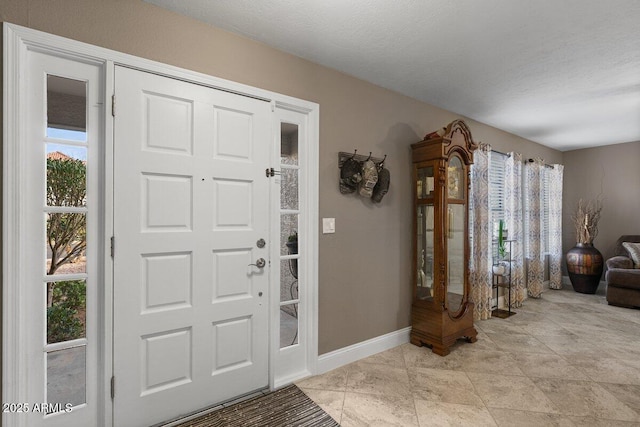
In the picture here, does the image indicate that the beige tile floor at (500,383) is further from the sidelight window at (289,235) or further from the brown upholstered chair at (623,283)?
the brown upholstered chair at (623,283)

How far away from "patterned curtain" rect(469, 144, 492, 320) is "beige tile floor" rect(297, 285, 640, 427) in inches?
16.8

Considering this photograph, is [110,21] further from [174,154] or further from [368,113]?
[368,113]

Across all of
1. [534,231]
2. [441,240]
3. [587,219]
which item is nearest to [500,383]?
[441,240]

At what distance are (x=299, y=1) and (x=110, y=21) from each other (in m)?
1.06

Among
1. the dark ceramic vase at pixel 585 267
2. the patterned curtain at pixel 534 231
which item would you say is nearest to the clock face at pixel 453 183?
the patterned curtain at pixel 534 231

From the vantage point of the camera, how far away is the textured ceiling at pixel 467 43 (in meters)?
1.84

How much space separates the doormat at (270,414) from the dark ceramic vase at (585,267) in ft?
16.8

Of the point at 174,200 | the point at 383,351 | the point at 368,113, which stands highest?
the point at 368,113

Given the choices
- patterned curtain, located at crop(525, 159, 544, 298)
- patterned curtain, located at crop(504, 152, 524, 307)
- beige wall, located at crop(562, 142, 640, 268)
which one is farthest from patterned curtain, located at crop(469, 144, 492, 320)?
beige wall, located at crop(562, 142, 640, 268)

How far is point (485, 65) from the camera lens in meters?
2.55

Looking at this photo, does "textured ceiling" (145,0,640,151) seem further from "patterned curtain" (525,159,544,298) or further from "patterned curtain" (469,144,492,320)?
"patterned curtain" (525,159,544,298)

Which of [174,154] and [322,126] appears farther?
[322,126]

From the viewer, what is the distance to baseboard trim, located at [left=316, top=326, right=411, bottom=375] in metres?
2.57

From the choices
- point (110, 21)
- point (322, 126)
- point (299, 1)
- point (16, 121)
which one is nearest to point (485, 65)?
point (322, 126)
